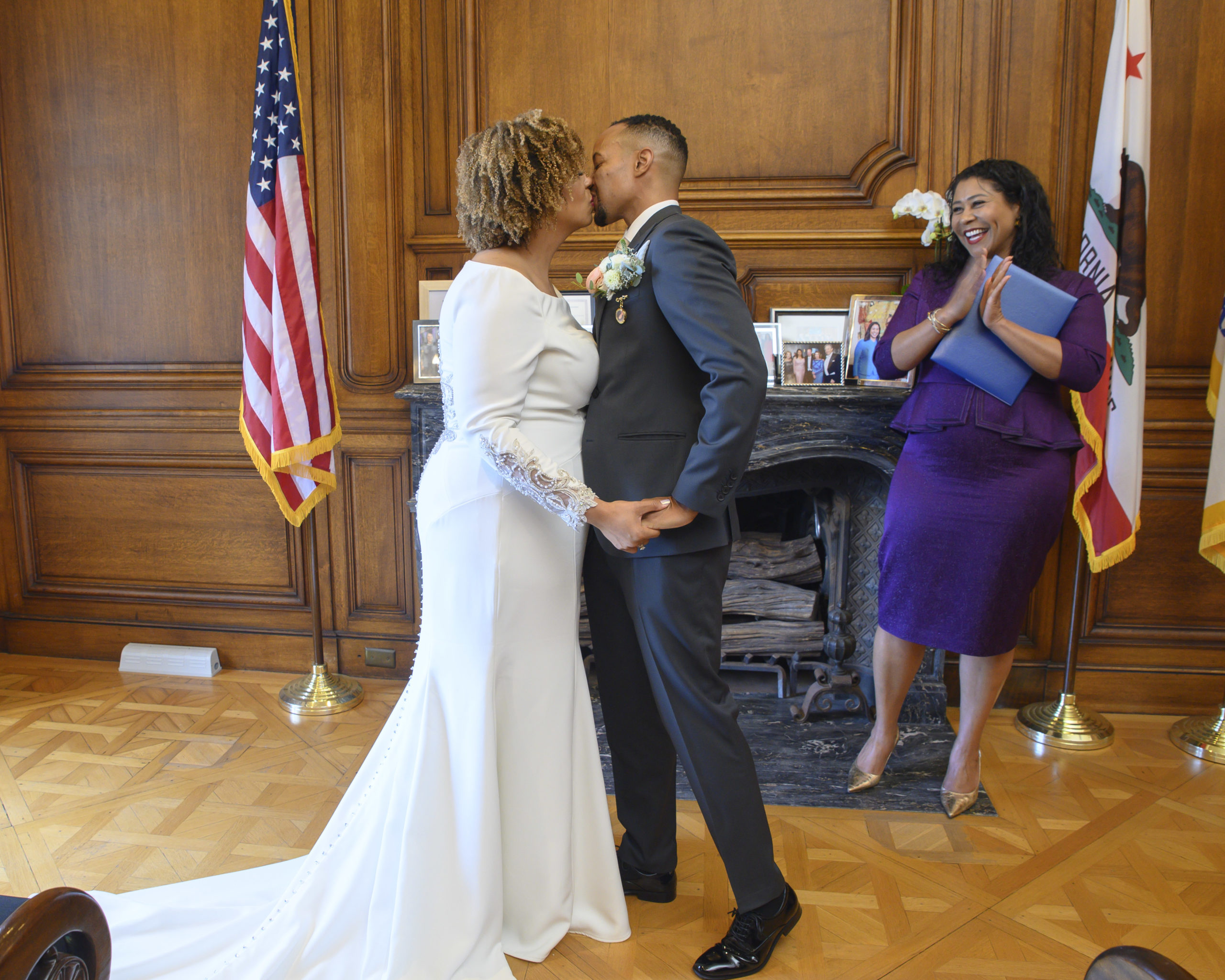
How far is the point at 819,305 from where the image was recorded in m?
3.28

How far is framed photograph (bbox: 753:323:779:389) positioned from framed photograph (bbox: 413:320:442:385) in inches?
46.6

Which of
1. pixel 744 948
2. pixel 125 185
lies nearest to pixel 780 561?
pixel 744 948

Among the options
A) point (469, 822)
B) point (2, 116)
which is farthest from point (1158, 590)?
point (2, 116)

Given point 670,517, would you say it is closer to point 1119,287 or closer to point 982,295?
point 982,295

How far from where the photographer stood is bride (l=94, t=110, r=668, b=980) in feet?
5.55

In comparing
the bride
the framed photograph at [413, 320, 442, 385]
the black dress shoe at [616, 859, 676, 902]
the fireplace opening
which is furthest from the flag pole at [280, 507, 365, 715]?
the black dress shoe at [616, 859, 676, 902]

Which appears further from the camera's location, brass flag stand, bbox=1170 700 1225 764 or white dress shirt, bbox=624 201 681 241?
brass flag stand, bbox=1170 700 1225 764

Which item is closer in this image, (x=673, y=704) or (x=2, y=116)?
(x=673, y=704)

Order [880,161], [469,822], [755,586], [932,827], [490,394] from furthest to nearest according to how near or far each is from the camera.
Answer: [755,586], [880,161], [932,827], [469,822], [490,394]

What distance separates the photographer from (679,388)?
178 cm

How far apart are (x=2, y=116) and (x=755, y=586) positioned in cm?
366

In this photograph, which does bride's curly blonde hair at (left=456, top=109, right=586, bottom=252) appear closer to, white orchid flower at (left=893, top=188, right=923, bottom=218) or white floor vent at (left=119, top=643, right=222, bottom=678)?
white orchid flower at (left=893, top=188, right=923, bottom=218)

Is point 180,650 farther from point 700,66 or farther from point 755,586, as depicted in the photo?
point 700,66

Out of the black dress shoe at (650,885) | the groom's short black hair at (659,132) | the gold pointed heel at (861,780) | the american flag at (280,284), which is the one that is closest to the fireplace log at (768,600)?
the gold pointed heel at (861,780)
